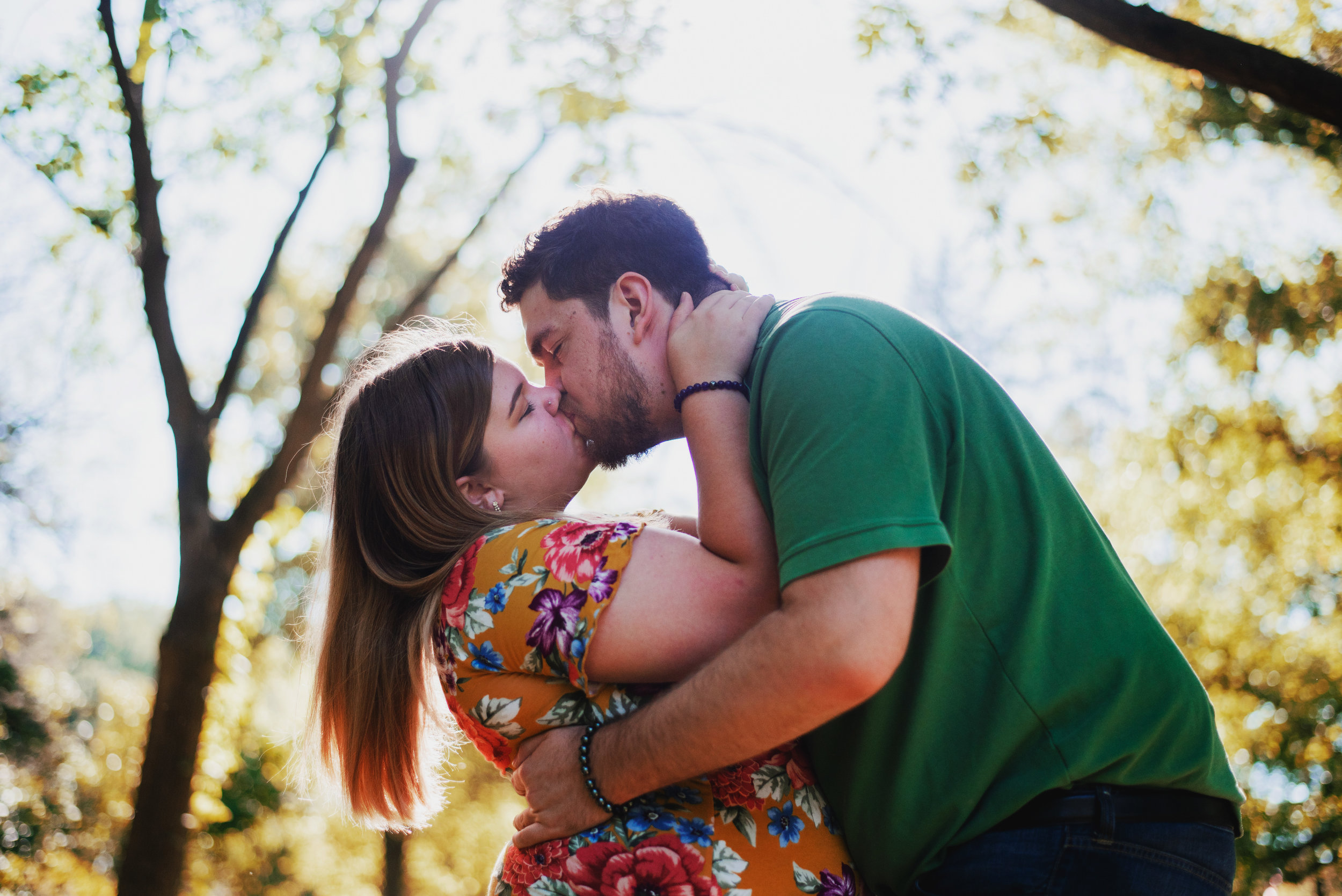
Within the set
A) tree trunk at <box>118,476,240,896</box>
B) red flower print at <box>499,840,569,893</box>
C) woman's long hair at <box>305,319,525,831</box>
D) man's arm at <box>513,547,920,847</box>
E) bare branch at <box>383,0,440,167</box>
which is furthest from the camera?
bare branch at <box>383,0,440,167</box>

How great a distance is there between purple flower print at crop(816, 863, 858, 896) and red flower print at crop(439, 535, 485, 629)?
91 centimetres

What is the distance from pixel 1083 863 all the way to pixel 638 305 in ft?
5.41

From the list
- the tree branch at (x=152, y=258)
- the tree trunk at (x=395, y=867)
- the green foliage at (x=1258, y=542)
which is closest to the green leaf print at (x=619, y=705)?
the tree branch at (x=152, y=258)

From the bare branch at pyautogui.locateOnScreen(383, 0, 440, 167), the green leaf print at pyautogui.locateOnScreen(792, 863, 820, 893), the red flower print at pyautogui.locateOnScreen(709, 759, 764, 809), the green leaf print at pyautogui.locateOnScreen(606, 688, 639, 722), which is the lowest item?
the green leaf print at pyautogui.locateOnScreen(792, 863, 820, 893)

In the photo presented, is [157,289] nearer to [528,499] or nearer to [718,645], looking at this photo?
[528,499]

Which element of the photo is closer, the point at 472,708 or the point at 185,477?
the point at 472,708

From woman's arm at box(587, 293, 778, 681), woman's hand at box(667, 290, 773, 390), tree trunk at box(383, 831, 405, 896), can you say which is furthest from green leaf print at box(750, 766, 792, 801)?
tree trunk at box(383, 831, 405, 896)

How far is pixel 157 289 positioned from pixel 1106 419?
9.03 m

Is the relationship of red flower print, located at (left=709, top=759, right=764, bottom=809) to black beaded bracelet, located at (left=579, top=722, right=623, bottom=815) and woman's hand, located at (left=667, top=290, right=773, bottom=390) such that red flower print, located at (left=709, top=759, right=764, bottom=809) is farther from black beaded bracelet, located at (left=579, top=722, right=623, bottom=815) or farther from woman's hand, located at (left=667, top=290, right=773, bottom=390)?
woman's hand, located at (left=667, top=290, right=773, bottom=390)

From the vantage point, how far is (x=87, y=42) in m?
6.02

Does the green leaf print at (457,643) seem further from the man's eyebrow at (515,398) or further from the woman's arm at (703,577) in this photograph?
the man's eyebrow at (515,398)

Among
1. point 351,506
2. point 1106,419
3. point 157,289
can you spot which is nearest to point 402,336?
point 351,506

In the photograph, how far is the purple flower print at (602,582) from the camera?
1.89 meters

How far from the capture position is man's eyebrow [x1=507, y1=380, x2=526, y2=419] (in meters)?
2.57
